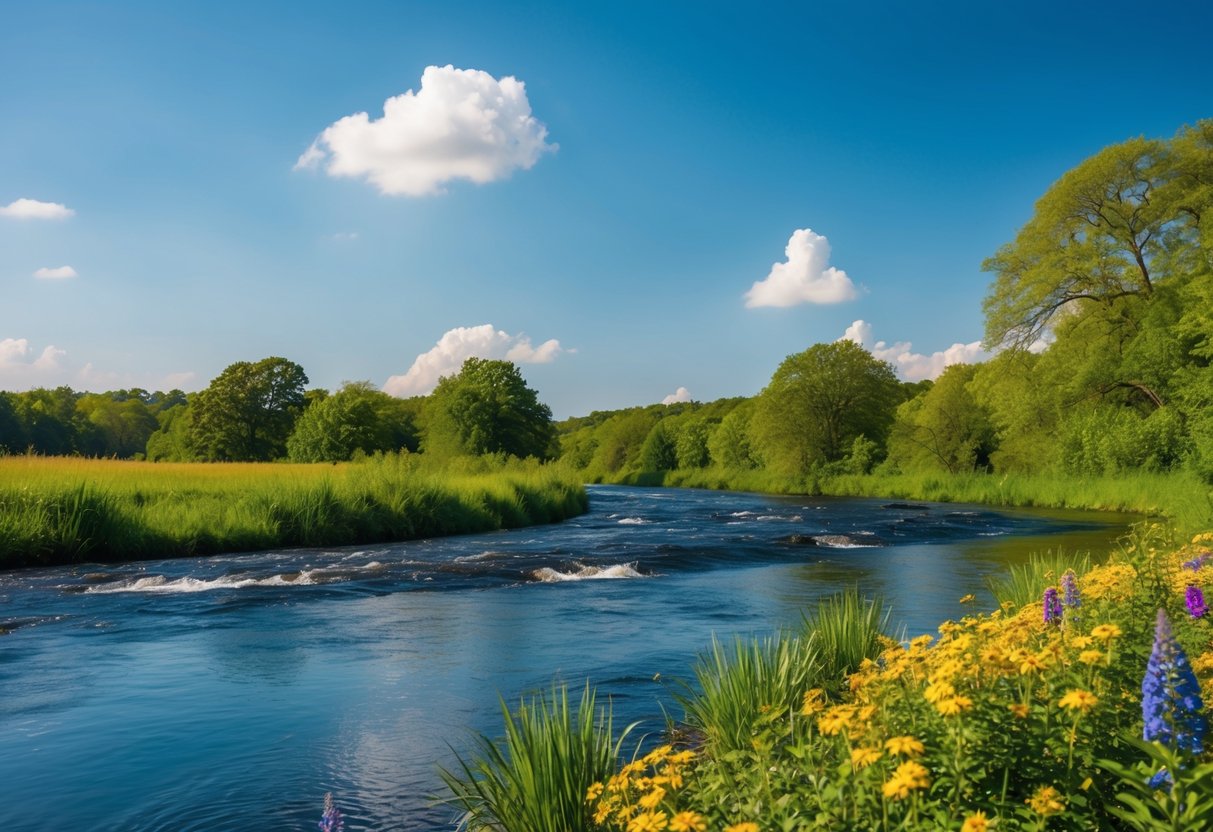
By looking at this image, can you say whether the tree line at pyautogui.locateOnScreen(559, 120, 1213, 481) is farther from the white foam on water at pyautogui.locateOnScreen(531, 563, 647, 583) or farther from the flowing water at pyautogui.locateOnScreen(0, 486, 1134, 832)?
the white foam on water at pyautogui.locateOnScreen(531, 563, 647, 583)

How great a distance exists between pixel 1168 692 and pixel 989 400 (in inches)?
1633

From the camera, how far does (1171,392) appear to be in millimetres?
33656

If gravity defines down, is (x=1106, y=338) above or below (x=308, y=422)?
above

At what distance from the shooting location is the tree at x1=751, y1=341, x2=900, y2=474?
61312 mm

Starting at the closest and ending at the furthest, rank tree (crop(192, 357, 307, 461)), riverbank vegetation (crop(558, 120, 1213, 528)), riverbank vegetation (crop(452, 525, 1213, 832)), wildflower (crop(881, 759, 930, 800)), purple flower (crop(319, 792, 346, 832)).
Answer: wildflower (crop(881, 759, 930, 800)) < riverbank vegetation (crop(452, 525, 1213, 832)) < purple flower (crop(319, 792, 346, 832)) < riverbank vegetation (crop(558, 120, 1213, 528)) < tree (crop(192, 357, 307, 461))

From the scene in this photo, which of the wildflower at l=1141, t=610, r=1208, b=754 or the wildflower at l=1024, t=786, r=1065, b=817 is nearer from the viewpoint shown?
the wildflower at l=1024, t=786, r=1065, b=817

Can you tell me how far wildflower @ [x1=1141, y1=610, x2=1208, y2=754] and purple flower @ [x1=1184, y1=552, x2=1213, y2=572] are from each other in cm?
507

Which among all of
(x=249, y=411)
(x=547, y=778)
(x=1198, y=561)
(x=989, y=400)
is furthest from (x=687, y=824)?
(x=249, y=411)

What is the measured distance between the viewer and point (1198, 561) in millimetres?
7715

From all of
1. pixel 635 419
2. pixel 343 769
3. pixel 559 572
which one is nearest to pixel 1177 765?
pixel 343 769

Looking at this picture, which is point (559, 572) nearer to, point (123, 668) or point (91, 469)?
point (123, 668)

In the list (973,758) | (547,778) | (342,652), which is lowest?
(342,652)

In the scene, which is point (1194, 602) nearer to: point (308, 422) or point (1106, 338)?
point (1106, 338)

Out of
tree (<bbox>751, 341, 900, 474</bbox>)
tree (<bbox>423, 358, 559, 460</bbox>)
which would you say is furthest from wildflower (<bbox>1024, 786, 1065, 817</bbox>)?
tree (<bbox>751, 341, 900, 474</bbox>)
